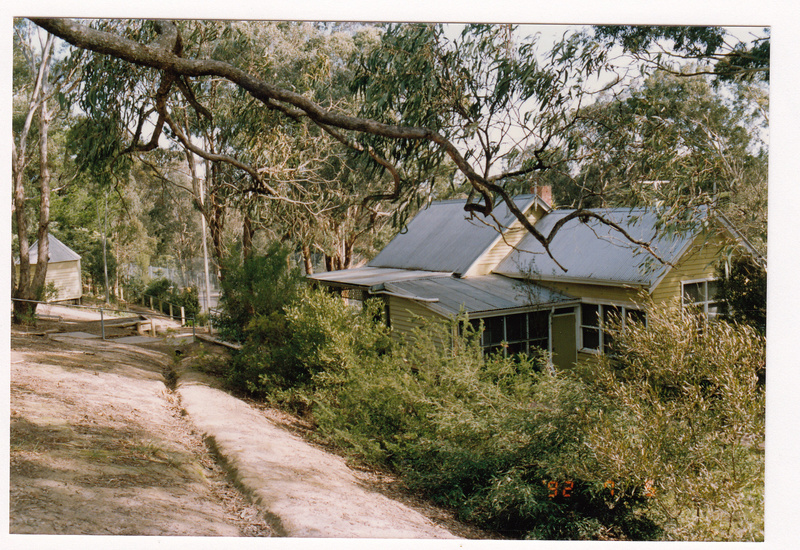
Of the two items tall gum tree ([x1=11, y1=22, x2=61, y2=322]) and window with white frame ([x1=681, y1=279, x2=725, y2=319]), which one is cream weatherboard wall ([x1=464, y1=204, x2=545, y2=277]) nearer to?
window with white frame ([x1=681, y1=279, x2=725, y2=319])

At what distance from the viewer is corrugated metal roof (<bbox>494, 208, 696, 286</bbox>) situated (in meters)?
8.09

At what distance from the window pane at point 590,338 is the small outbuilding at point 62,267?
26.1 feet

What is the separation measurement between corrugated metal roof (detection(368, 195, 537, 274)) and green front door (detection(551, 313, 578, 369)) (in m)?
2.04

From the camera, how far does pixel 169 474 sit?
194 inches

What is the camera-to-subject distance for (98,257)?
802 centimetres

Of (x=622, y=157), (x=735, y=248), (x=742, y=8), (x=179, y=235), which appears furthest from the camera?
(x=179, y=235)

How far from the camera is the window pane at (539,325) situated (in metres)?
9.97

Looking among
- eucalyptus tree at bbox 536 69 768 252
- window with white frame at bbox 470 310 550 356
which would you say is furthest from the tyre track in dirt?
window with white frame at bbox 470 310 550 356

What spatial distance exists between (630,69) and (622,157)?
3.31 feet

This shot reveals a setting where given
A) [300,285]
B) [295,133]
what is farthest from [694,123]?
[300,285]

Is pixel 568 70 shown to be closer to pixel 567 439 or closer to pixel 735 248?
pixel 735 248

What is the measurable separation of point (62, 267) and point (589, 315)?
8.08 metres

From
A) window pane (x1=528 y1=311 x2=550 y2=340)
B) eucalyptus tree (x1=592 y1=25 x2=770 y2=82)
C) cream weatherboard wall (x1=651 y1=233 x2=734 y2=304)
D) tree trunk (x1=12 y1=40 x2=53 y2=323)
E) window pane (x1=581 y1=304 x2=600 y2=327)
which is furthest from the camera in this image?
window pane (x1=528 y1=311 x2=550 y2=340)

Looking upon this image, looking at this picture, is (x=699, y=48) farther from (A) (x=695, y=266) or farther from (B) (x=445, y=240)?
(B) (x=445, y=240)
